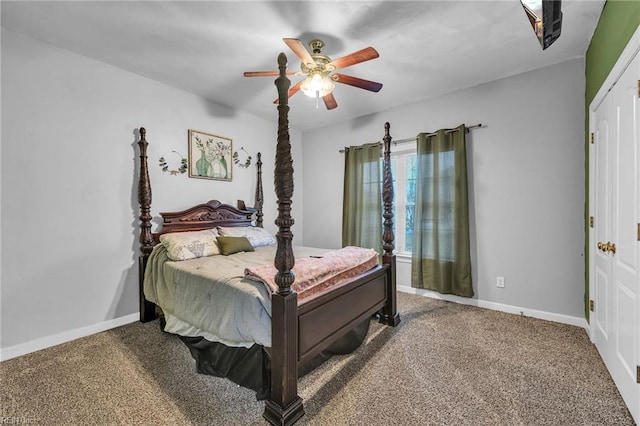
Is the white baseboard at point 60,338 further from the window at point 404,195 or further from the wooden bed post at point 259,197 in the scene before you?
the window at point 404,195

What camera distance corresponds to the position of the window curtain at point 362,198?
4.11 metres

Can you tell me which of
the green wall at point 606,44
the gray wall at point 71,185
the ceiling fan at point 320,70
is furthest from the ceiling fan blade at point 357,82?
the gray wall at point 71,185

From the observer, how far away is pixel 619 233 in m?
1.84

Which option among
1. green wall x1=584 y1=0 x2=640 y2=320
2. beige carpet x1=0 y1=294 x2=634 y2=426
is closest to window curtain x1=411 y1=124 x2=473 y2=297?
beige carpet x1=0 y1=294 x2=634 y2=426

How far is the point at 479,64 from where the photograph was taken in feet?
9.34

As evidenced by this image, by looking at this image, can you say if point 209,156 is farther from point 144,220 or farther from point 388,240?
point 388,240

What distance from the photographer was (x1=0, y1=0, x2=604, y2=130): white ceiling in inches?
79.7

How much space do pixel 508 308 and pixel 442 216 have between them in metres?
1.25

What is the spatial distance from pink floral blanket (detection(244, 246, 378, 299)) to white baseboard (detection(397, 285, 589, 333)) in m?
1.43

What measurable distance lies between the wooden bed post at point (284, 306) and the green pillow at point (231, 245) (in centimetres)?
152

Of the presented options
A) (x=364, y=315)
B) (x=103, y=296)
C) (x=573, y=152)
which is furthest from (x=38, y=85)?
(x=573, y=152)

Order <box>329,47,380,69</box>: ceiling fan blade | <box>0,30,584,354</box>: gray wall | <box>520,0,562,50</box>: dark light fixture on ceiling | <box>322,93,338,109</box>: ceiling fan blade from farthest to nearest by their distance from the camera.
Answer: <box>322,93,338,109</box>: ceiling fan blade
<box>0,30,584,354</box>: gray wall
<box>329,47,380,69</box>: ceiling fan blade
<box>520,0,562,50</box>: dark light fixture on ceiling

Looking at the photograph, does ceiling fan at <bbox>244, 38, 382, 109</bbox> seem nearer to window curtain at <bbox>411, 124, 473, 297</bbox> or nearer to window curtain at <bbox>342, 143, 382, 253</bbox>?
window curtain at <bbox>411, 124, 473, 297</bbox>

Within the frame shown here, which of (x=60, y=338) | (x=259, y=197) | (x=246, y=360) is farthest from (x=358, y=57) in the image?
(x=60, y=338)
